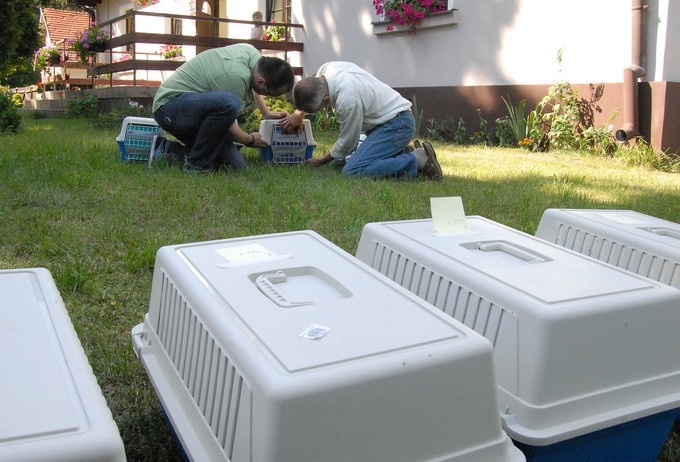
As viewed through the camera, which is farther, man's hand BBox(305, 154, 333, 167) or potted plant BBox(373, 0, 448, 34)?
potted plant BBox(373, 0, 448, 34)

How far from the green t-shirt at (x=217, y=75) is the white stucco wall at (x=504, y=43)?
126 inches

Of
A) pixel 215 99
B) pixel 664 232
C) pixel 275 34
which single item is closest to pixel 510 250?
pixel 664 232

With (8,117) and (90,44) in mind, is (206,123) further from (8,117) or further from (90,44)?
(90,44)

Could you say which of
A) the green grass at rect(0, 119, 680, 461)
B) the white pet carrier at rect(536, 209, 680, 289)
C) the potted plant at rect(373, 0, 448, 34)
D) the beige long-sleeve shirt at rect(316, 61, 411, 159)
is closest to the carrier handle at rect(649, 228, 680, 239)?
the white pet carrier at rect(536, 209, 680, 289)

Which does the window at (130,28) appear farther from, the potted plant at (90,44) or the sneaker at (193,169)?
the sneaker at (193,169)

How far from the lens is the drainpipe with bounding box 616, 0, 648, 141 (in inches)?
210

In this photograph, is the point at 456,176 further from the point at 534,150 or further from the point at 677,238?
the point at 677,238

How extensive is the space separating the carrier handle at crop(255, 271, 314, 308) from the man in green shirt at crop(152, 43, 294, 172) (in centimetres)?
307

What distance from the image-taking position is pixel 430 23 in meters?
7.52

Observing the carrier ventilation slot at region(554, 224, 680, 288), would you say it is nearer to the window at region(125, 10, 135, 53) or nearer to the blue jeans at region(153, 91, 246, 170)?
the blue jeans at region(153, 91, 246, 170)

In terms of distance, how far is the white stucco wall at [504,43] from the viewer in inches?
223

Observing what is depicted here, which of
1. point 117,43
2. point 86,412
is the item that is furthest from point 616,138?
point 117,43

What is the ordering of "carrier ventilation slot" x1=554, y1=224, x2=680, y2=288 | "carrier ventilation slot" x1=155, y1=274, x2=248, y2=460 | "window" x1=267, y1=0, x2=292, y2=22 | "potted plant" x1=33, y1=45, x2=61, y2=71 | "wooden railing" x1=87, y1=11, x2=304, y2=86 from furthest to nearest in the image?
"potted plant" x1=33, y1=45, x2=61, y2=71, "window" x1=267, y1=0, x2=292, y2=22, "wooden railing" x1=87, y1=11, x2=304, y2=86, "carrier ventilation slot" x1=554, y1=224, x2=680, y2=288, "carrier ventilation slot" x1=155, y1=274, x2=248, y2=460

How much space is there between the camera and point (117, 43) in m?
9.76
